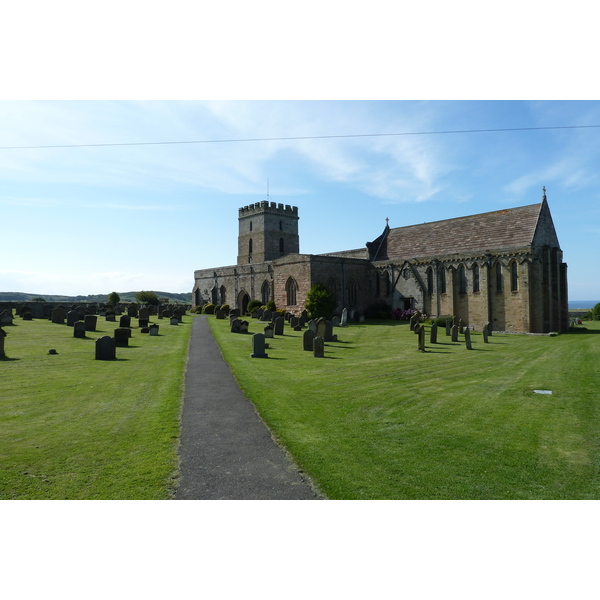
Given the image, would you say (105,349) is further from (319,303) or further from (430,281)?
(430,281)

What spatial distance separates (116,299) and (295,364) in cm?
4923

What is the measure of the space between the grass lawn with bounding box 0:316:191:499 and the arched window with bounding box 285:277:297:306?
24.3m

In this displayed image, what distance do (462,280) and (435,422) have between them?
90.5 ft

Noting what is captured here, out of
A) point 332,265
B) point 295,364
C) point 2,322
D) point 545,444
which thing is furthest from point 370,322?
point 545,444

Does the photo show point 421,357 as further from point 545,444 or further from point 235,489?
point 235,489

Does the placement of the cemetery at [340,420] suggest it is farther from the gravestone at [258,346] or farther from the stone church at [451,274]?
the stone church at [451,274]

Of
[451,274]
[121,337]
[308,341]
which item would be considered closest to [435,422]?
[308,341]

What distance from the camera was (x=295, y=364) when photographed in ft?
51.5

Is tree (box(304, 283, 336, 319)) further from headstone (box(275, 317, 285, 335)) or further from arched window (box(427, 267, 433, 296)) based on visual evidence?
headstone (box(275, 317, 285, 335))

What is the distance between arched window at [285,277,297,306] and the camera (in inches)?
1587

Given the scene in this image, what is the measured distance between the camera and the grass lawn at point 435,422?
5848mm

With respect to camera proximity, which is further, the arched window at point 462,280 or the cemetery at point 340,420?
the arched window at point 462,280

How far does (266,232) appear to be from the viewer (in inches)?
2297

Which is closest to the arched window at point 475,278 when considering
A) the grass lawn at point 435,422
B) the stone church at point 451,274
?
the stone church at point 451,274
